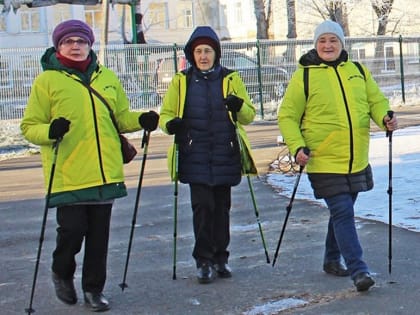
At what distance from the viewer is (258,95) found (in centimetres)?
2411

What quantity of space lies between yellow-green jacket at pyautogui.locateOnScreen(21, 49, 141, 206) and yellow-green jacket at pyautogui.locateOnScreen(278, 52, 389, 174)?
1299 millimetres

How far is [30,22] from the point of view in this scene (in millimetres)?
53656

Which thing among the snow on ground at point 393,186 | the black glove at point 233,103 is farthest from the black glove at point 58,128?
the snow on ground at point 393,186

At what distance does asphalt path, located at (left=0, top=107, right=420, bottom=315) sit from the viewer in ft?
18.8

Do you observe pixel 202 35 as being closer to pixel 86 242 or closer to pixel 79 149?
pixel 79 149

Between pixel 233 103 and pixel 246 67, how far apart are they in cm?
1783

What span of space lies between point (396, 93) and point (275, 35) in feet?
88.4

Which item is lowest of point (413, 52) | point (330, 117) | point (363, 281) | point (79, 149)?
point (363, 281)

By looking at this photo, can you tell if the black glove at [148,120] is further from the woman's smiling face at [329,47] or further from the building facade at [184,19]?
the building facade at [184,19]

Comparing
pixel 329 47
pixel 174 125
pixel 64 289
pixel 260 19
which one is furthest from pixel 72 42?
pixel 260 19

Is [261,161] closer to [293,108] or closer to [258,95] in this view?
[293,108]

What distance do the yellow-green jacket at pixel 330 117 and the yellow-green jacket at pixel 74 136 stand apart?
4.26 feet

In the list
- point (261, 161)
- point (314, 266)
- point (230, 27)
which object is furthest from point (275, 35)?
point (314, 266)

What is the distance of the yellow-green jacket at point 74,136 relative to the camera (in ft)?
18.5
